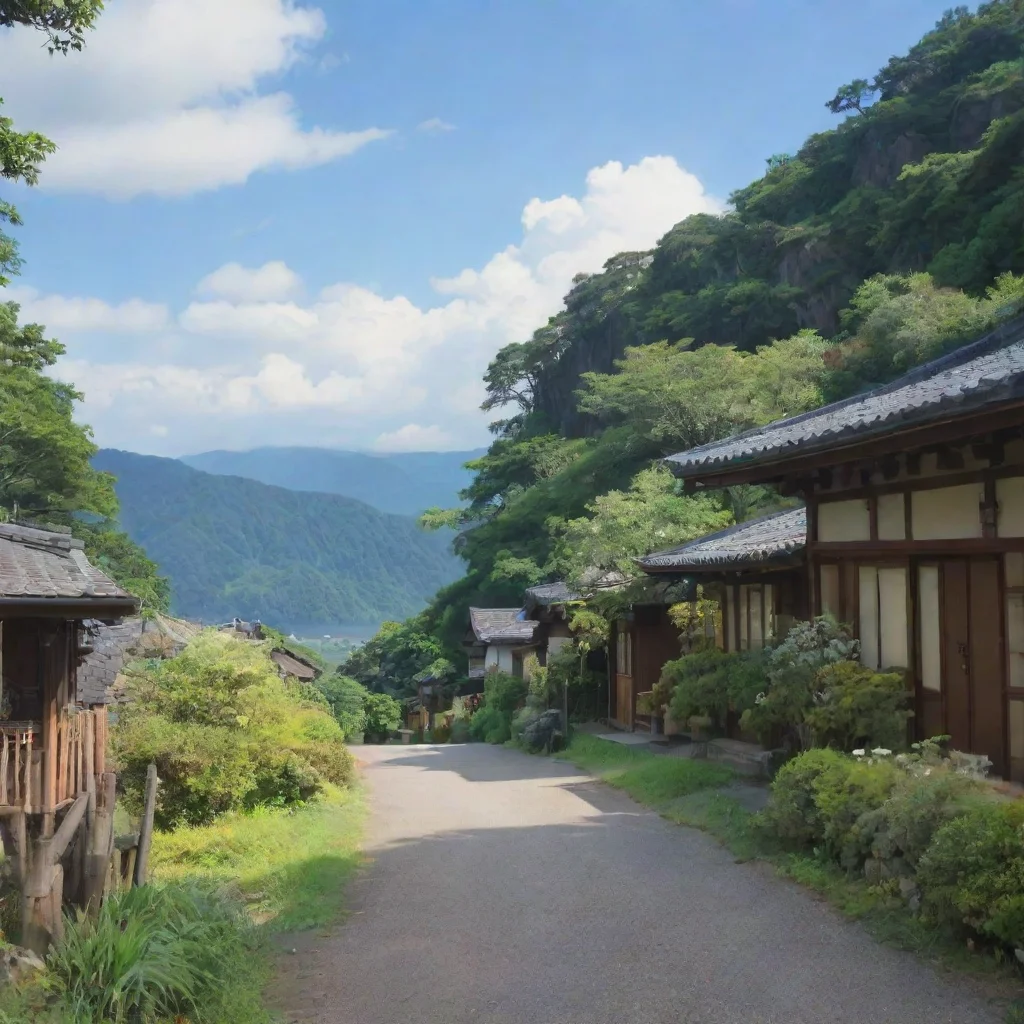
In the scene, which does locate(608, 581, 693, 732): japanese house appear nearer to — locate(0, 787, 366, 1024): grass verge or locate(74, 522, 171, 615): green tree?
locate(0, 787, 366, 1024): grass verge

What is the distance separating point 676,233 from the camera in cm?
5209

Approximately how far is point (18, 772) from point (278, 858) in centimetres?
299

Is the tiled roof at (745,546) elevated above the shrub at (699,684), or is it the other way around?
→ the tiled roof at (745,546)

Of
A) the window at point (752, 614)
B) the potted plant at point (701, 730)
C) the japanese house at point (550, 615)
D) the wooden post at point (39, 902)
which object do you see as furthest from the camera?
the japanese house at point (550, 615)

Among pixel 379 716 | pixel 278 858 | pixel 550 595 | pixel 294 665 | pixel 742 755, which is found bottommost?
pixel 379 716

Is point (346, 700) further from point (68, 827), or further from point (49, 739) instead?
point (68, 827)

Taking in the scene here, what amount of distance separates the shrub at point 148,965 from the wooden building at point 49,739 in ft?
2.73

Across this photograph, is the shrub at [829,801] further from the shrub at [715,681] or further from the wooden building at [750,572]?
the wooden building at [750,572]

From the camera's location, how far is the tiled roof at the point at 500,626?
34969 millimetres

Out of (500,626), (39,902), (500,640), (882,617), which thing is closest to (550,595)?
(500,640)

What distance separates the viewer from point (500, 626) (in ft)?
120

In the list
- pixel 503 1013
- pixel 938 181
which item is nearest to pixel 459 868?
pixel 503 1013

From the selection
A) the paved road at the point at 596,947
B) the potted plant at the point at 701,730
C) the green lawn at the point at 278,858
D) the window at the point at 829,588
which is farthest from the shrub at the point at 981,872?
the potted plant at the point at 701,730

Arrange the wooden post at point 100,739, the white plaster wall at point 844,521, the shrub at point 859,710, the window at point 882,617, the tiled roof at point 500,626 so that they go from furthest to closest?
the tiled roof at point 500,626 → the white plaster wall at point 844,521 → the wooden post at point 100,739 → the window at point 882,617 → the shrub at point 859,710
